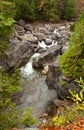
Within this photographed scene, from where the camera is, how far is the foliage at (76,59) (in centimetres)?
1227

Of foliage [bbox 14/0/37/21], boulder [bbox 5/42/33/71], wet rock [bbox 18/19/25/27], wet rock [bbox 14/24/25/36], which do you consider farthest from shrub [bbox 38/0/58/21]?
boulder [bbox 5/42/33/71]

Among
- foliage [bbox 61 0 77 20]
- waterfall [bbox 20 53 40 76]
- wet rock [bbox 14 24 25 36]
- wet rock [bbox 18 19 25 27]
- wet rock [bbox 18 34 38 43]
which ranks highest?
foliage [bbox 61 0 77 20]

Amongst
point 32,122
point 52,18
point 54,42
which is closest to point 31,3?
point 52,18

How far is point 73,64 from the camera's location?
12.4m

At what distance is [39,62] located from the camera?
1955 centimetres

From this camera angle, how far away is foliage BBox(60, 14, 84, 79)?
1227 cm

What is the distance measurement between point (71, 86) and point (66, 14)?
72.2 ft

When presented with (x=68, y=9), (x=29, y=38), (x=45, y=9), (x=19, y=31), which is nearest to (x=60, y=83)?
(x=29, y=38)

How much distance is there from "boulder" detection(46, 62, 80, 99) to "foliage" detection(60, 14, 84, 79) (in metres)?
0.51

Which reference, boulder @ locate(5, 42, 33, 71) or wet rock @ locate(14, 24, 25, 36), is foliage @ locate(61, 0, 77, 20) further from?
boulder @ locate(5, 42, 33, 71)

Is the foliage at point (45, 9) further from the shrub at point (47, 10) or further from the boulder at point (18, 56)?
the boulder at point (18, 56)

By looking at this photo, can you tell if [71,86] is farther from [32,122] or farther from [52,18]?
[52,18]

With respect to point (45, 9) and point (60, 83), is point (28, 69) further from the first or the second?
point (45, 9)

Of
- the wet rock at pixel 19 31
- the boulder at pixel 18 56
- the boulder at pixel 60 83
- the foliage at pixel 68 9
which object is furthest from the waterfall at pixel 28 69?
the foliage at pixel 68 9
